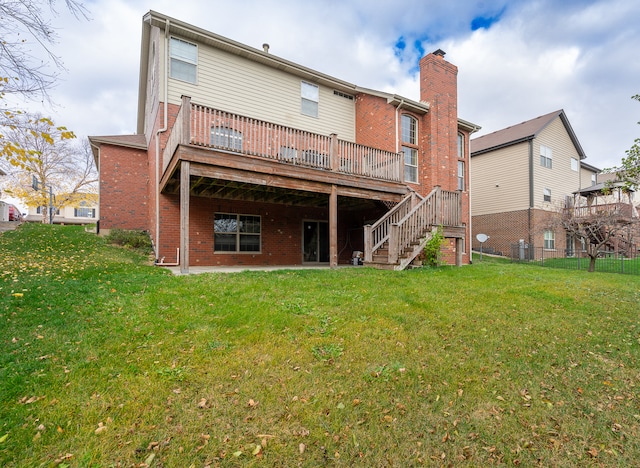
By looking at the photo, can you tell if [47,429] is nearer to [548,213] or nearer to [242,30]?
[242,30]

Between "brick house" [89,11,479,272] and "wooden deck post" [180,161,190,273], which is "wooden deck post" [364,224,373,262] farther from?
"wooden deck post" [180,161,190,273]

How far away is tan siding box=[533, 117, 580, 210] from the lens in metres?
19.1

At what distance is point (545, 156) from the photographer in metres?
19.9

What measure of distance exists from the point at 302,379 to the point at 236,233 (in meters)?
9.22

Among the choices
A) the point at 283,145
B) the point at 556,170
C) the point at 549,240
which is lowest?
the point at 549,240

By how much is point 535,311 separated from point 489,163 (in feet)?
60.9

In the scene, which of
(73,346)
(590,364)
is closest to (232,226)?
(73,346)

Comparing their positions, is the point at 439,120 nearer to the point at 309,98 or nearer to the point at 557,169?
the point at 309,98

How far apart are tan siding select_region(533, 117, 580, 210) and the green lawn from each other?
16161mm

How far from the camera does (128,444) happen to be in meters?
2.08

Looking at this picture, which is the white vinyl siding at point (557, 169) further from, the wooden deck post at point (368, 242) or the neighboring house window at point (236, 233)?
the neighboring house window at point (236, 233)

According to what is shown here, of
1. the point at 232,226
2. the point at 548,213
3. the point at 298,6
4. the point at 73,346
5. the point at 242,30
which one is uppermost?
the point at 242,30

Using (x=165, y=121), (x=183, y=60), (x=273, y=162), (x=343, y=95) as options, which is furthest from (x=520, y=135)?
(x=165, y=121)

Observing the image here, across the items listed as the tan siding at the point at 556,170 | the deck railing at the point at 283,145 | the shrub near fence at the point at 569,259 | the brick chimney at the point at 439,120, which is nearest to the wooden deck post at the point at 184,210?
the deck railing at the point at 283,145
